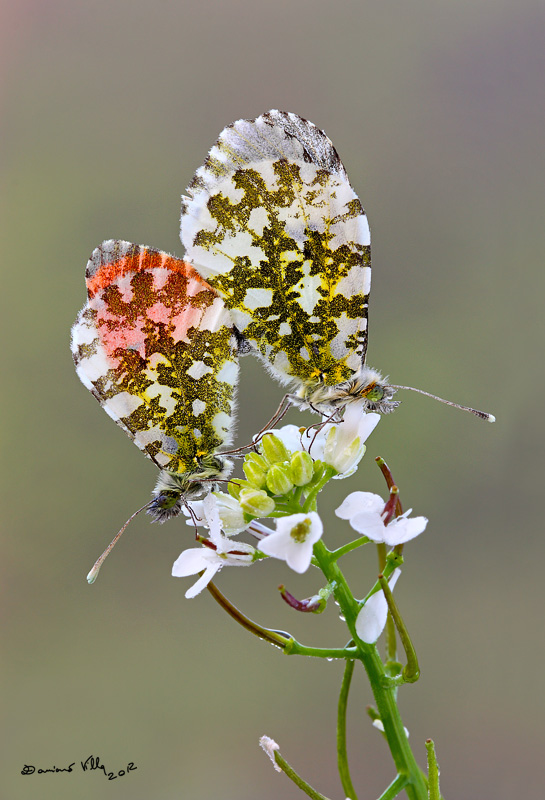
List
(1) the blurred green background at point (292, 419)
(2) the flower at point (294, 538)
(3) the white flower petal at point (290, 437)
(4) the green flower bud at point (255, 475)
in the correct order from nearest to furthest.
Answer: (2) the flower at point (294, 538) → (4) the green flower bud at point (255, 475) → (3) the white flower petal at point (290, 437) → (1) the blurred green background at point (292, 419)

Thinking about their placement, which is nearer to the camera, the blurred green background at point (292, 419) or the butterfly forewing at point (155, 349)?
the butterfly forewing at point (155, 349)

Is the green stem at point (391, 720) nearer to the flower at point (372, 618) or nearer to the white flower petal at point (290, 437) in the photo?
the flower at point (372, 618)

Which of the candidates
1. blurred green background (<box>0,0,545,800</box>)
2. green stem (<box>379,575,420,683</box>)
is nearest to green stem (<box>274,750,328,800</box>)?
green stem (<box>379,575,420,683</box>)

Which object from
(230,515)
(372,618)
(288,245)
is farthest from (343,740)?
(288,245)

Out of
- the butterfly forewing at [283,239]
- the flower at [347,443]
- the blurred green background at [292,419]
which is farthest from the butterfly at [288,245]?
the blurred green background at [292,419]

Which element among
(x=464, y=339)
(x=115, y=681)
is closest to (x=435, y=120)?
(x=464, y=339)
